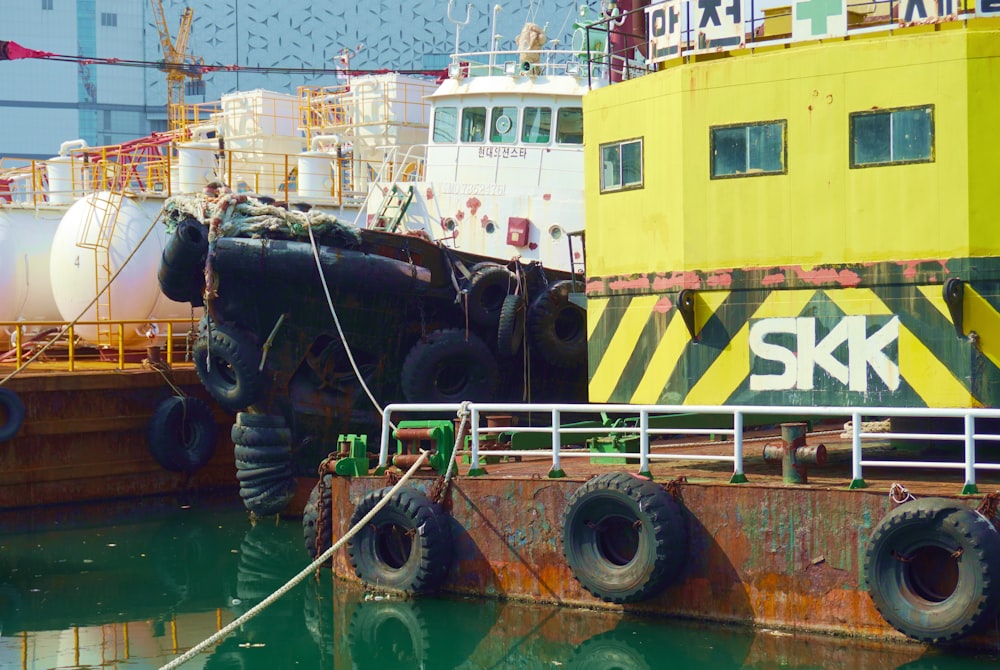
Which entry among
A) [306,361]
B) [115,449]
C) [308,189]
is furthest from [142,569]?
[308,189]

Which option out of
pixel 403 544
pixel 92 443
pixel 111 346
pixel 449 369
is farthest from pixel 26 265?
pixel 403 544

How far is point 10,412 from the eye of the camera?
56.1ft

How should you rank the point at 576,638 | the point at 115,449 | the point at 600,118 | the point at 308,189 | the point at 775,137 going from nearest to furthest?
the point at 576,638
the point at 775,137
the point at 600,118
the point at 115,449
the point at 308,189

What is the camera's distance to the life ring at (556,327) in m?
16.4

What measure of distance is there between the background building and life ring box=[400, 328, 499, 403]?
1511 inches

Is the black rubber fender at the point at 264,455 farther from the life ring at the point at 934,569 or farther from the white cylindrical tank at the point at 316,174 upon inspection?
the white cylindrical tank at the point at 316,174

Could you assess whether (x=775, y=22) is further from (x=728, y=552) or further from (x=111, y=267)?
(x=111, y=267)

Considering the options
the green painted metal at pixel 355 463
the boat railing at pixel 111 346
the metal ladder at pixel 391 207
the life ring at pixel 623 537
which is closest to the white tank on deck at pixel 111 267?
the boat railing at pixel 111 346

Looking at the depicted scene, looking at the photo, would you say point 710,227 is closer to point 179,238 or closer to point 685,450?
point 685,450

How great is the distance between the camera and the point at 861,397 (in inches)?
414

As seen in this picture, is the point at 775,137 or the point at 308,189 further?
the point at 308,189

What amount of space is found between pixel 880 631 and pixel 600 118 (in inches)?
207

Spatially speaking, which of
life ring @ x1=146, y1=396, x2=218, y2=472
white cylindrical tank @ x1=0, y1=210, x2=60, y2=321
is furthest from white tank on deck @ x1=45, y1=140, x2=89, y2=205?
life ring @ x1=146, y1=396, x2=218, y2=472

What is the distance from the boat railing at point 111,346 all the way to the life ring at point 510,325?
5440 mm
